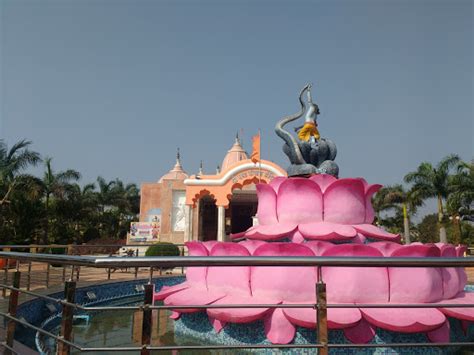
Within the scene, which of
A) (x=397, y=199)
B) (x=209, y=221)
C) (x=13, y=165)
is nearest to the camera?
(x=13, y=165)

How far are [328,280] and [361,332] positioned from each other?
69cm

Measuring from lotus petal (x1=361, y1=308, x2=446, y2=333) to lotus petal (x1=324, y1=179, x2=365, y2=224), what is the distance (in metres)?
1.99

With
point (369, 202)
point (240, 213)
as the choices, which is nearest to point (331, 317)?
point (369, 202)

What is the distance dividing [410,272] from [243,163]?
1627 cm

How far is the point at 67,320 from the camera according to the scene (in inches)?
80.1

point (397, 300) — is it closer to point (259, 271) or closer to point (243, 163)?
point (259, 271)

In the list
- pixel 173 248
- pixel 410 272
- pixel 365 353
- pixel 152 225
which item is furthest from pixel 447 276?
pixel 152 225

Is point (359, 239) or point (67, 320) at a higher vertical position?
point (359, 239)

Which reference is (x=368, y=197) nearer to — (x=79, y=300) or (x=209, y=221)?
(x=79, y=300)

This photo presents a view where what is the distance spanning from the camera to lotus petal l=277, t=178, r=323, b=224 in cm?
622

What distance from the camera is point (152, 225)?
85.9ft

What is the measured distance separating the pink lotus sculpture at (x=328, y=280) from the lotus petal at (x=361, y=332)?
0.01 metres

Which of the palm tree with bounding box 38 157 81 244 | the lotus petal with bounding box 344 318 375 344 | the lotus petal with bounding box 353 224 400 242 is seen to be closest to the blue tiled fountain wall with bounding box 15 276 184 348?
the lotus petal with bounding box 344 318 375 344

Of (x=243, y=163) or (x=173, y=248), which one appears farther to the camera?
(x=243, y=163)
